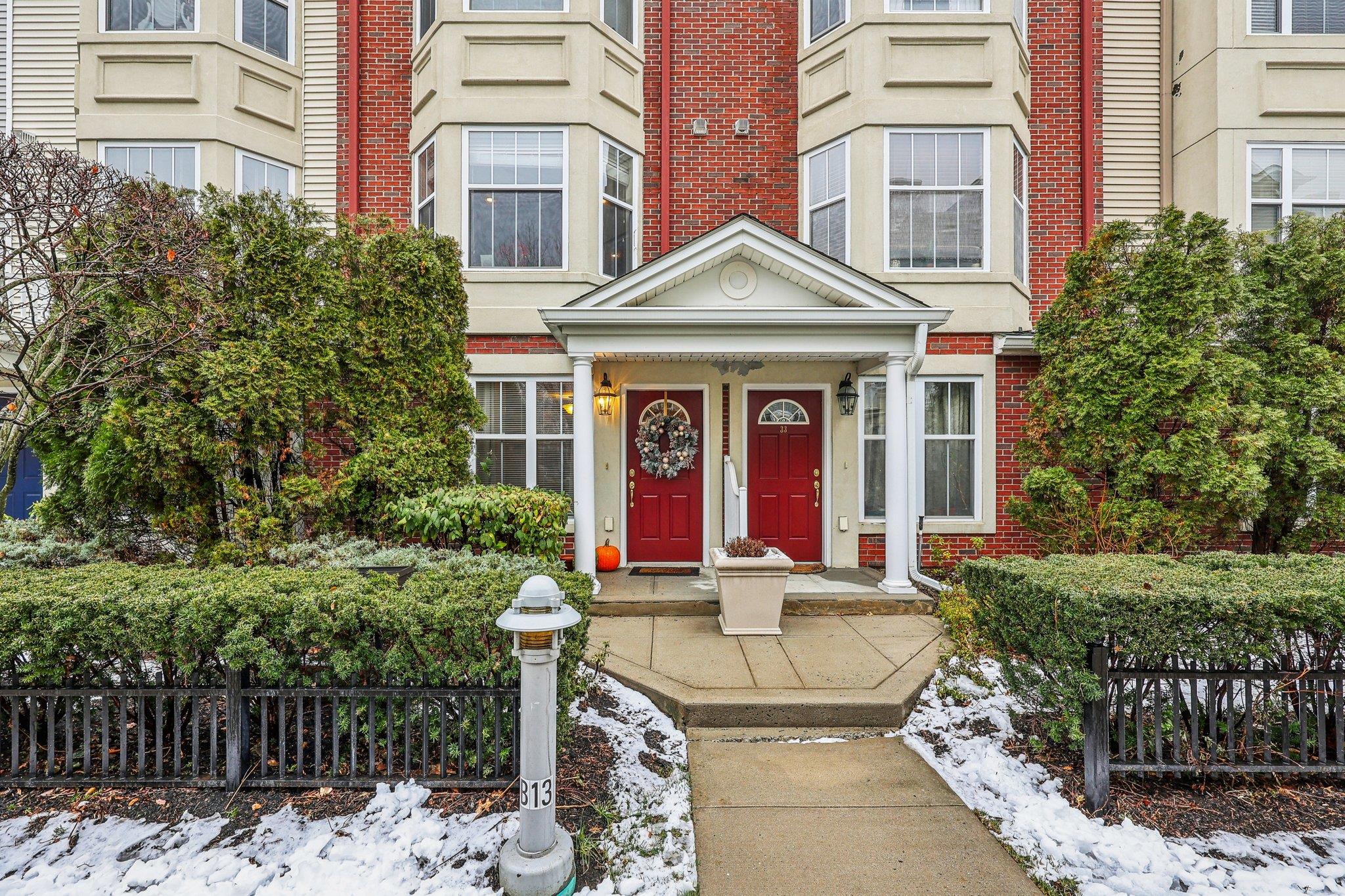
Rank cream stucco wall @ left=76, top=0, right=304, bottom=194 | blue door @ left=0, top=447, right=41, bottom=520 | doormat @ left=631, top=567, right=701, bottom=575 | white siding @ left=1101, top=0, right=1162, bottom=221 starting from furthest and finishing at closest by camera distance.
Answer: blue door @ left=0, top=447, right=41, bottom=520 → white siding @ left=1101, top=0, right=1162, bottom=221 → cream stucco wall @ left=76, top=0, right=304, bottom=194 → doormat @ left=631, top=567, right=701, bottom=575

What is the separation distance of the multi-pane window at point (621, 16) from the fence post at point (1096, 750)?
8.48 meters

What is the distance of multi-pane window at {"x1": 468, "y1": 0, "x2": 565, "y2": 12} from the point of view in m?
7.32

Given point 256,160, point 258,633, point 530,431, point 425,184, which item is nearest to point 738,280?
point 530,431

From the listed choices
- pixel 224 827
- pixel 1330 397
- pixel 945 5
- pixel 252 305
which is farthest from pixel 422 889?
pixel 945 5

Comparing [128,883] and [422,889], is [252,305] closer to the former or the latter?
[128,883]

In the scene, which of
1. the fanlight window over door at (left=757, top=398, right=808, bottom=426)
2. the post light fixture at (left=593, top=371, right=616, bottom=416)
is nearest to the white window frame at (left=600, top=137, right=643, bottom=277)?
the post light fixture at (left=593, top=371, right=616, bottom=416)

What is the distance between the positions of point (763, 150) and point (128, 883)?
865cm

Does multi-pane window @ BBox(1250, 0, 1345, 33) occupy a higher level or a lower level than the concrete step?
higher

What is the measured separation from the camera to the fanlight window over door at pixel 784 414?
7629 mm

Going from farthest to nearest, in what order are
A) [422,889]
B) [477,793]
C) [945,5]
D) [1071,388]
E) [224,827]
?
1. [945,5]
2. [1071,388]
3. [477,793]
4. [224,827]
5. [422,889]

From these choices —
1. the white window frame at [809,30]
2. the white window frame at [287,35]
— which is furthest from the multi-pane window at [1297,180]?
the white window frame at [287,35]

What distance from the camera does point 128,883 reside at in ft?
7.97

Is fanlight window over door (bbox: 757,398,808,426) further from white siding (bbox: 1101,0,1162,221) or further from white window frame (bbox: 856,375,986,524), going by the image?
white siding (bbox: 1101,0,1162,221)

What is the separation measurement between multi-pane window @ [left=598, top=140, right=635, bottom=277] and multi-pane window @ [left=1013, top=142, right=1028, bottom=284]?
477 centimetres
